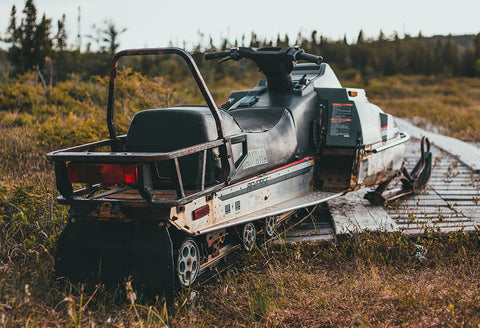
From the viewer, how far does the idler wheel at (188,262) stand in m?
3.22

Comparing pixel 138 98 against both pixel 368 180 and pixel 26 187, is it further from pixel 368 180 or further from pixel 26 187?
pixel 368 180

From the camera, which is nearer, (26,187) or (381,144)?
(26,187)

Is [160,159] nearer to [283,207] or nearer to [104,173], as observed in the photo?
[104,173]

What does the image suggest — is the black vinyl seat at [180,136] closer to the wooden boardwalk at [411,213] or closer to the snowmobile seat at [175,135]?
the snowmobile seat at [175,135]

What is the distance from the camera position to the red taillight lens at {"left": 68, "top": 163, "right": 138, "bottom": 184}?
3096mm

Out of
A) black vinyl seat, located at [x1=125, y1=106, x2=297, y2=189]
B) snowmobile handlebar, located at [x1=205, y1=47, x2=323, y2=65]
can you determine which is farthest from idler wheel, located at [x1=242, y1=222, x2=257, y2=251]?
snowmobile handlebar, located at [x1=205, y1=47, x2=323, y2=65]

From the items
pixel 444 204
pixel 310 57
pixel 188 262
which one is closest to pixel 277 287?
pixel 188 262

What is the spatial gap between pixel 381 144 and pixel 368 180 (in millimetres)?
473

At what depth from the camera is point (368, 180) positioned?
545cm

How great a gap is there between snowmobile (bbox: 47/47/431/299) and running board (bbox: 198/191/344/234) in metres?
0.01

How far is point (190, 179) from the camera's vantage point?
354cm

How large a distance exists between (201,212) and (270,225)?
1.20 meters

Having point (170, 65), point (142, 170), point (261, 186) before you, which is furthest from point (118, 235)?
point (170, 65)

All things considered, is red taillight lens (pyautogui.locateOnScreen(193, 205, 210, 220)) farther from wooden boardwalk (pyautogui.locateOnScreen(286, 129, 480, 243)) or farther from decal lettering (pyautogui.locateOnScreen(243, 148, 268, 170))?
wooden boardwalk (pyautogui.locateOnScreen(286, 129, 480, 243))
